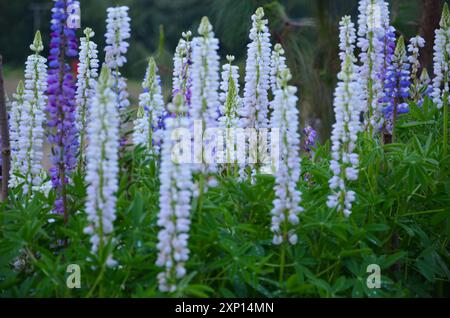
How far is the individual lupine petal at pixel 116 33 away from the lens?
269 centimetres

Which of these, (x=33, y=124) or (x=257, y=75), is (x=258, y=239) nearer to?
(x=257, y=75)

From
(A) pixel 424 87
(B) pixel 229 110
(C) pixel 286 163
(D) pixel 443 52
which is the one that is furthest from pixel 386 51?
(C) pixel 286 163

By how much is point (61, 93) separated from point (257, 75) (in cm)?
82

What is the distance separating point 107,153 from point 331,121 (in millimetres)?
3639

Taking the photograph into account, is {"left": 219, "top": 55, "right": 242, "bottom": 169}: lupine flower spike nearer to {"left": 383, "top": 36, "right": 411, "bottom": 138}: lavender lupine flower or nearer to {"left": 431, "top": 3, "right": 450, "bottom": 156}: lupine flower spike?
{"left": 383, "top": 36, "right": 411, "bottom": 138}: lavender lupine flower

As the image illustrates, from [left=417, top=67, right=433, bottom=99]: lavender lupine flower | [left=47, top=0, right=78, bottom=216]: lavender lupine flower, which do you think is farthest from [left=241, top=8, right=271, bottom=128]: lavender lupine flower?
[left=417, top=67, right=433, bottom=99]: lavender lupine flower

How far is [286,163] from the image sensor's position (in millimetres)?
2508

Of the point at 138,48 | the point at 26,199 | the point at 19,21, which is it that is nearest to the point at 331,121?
the point at 26,199

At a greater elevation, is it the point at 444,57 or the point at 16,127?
the point at 444,57

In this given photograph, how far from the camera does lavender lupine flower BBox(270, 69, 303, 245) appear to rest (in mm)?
2459

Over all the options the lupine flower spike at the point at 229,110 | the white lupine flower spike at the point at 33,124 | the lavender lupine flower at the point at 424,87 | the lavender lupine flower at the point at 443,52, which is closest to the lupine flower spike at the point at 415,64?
the lavender lupine flower at the point at 424,87

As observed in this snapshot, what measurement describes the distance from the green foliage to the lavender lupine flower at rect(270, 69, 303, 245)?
100mm

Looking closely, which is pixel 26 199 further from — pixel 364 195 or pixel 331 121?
pixel 331 121

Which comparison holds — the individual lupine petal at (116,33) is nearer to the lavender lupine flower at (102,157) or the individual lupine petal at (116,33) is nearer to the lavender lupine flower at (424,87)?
the lavender lupine flower at (102,157)
